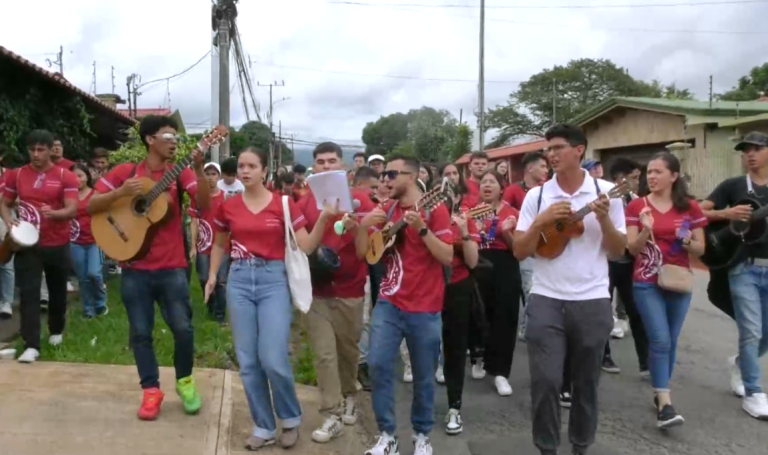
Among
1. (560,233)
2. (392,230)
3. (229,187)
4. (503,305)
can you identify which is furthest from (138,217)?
(229,187)

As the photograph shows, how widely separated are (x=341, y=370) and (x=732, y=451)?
8.93 ft

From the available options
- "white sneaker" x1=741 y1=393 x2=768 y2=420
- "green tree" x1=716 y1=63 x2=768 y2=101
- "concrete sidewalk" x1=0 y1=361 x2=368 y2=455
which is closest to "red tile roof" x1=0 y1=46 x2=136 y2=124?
"concrete sidewalk" x1=0 y1=361 x2=368 y2=455

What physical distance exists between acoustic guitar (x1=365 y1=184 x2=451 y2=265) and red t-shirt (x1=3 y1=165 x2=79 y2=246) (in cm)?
308

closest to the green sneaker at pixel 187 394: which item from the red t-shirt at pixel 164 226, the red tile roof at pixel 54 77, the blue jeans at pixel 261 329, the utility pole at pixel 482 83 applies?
the blue jeans at pixel 261 329

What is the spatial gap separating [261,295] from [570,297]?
1.89m

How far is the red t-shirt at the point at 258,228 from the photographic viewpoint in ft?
15.0

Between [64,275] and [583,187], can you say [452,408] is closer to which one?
[583,187]

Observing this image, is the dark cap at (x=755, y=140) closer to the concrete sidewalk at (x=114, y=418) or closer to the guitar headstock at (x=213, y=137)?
the concrete sidewalk at (x=114, y=418)

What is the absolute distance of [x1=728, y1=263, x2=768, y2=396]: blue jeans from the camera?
5535mm

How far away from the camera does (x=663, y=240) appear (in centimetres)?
541

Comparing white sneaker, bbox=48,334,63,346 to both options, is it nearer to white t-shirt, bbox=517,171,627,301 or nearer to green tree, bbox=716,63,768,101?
white t-shirt, bbox=517,171,627,301

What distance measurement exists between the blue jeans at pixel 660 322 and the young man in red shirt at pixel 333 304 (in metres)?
2.10

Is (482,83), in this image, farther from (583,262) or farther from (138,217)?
(583,262)

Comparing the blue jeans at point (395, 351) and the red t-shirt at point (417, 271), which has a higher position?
the red t-shirt at point (417, 271)
